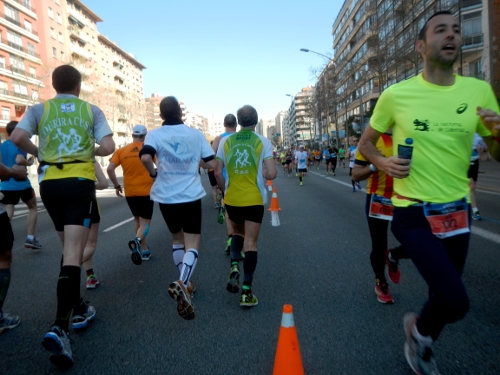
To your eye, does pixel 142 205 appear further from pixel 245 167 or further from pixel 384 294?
pixel 384 294

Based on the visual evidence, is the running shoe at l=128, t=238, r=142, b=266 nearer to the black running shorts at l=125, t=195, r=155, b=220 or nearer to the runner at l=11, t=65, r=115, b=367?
the black running shorts at l=125, t=195, r=155, b=220

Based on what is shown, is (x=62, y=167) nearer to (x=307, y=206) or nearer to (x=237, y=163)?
(x=237, y=163)

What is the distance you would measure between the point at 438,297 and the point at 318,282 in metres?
2.34

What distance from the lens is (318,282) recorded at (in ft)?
14.9

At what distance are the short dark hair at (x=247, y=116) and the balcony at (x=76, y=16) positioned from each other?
68061 millimetres

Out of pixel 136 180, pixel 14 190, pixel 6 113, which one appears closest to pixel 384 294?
pixel 136 180

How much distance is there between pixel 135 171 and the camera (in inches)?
220

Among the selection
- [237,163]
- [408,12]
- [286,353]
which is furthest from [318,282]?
[408,12]

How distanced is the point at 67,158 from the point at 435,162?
99.0 inches

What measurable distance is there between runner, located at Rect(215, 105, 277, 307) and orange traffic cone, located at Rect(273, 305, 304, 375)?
1388 millimetres

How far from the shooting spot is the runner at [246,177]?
4.05 m

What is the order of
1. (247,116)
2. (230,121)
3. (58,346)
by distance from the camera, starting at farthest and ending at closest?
(230,121)
(247,116)
(58,346)

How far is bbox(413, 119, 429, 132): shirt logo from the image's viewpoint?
2406 millimetres

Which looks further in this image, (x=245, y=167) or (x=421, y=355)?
(x=245, y=167)
